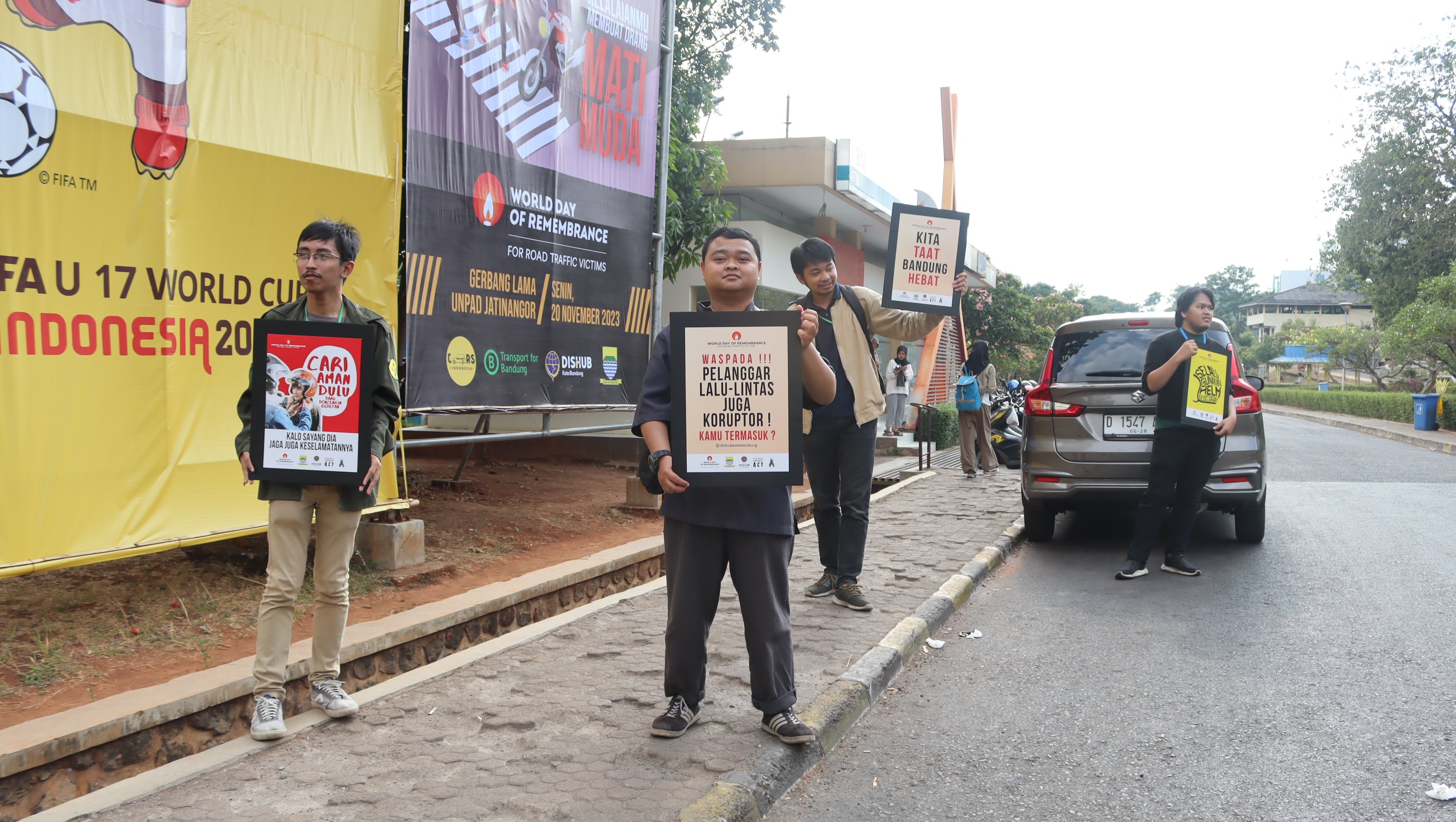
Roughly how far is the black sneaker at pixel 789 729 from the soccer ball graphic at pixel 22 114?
3920 millimetres

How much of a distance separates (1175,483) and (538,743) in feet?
15.4

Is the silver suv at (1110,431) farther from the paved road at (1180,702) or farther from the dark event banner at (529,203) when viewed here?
the dark event banner at (529,203)

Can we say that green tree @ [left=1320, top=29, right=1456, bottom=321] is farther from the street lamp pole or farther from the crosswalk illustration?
the crosswalk illustration

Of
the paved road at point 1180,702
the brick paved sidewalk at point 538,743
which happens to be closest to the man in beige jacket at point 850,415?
the brick paved sidewalk at point 538,743

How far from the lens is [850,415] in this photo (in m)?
5.32

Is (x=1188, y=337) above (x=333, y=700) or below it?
above

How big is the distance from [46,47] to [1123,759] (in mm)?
5325

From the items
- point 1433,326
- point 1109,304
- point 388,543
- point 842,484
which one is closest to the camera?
point 842,484

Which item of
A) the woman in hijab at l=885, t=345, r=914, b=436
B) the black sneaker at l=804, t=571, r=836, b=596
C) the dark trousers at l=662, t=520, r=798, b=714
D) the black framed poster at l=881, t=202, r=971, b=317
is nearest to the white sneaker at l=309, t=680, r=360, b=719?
the dark trousers at l=662, t=520, r=798, b=714

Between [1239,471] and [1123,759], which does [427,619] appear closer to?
[1123,759]

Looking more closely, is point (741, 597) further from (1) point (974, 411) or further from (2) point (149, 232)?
(1) point (974, 411)

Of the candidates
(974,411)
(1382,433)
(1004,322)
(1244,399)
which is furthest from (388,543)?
(1004,322)

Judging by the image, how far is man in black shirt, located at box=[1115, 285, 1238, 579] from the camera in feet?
20.1

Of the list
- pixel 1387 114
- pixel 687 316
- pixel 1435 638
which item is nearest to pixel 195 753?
pixel 687 316
